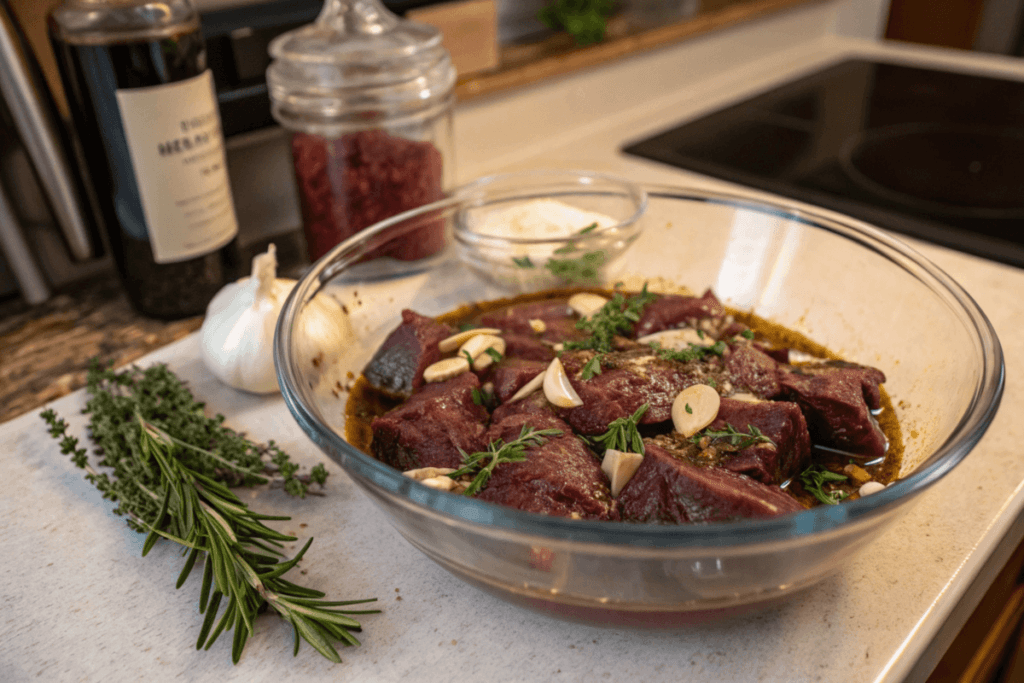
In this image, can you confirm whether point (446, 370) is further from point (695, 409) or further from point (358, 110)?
point (358, 110)

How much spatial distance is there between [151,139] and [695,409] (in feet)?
2.80

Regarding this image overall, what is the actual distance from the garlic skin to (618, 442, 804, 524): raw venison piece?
57 centimetres

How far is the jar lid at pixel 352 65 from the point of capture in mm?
1231

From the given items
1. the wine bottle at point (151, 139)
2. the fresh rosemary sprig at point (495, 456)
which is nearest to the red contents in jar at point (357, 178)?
the wine bottle at point (151, 139)

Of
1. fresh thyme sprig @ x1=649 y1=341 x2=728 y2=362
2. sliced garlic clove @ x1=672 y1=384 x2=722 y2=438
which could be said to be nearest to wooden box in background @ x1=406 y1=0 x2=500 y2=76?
fresh thyme sprig @ x1=649 y1=341 x2=728 y2=362

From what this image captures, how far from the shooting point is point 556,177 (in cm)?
140

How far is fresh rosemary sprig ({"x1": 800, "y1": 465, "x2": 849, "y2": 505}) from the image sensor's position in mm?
787

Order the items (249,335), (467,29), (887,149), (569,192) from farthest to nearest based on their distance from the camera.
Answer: (887,149)
(467,29)
(569,192)
(249,335)

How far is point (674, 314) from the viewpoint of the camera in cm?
104

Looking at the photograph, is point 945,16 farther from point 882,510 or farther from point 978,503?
point 882,510

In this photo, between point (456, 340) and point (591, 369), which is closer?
point (591, 369)

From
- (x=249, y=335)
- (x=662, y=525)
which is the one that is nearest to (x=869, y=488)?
(x=662, y=525)

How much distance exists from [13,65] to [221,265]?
416 mm

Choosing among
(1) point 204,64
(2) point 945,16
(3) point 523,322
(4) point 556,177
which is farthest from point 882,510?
(2) point 945,16
